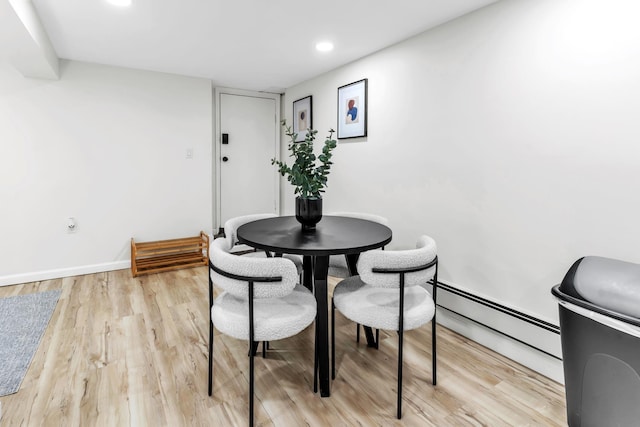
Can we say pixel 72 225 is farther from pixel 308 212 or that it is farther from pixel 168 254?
pixel 308 212

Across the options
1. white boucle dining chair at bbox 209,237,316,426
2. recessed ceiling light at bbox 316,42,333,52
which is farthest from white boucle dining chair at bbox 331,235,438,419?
recessed ceiling light at bbox 316,42,333,52

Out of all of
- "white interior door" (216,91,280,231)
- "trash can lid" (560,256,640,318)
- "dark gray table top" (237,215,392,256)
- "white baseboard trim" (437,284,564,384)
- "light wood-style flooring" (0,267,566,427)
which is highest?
"white interior door" (216,91,280,231)

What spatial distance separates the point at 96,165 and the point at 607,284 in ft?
13.2

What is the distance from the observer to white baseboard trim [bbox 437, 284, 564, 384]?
1.85m

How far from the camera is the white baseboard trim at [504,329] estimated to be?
1848 mm

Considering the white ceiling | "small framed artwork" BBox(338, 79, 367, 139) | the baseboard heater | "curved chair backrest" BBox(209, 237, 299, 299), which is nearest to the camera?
"curved chair backrest" BBox(209, 237, 299, 299)

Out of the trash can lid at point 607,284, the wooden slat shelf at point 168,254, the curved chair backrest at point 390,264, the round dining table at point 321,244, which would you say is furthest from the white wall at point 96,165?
the trash can lid at point 607,284

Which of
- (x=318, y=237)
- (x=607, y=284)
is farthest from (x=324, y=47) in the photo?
(x=607, y=284)

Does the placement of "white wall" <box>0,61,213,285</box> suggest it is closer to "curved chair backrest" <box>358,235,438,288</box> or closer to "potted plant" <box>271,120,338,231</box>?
"potted plant" <box>271,120,338,231</box>

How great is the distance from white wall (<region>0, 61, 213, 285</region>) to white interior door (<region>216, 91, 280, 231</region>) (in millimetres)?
334

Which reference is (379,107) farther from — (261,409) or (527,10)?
(261,409)

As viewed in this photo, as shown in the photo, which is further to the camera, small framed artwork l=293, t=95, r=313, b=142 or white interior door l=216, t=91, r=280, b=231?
white interior door l=216, t=91, r=280, b=231

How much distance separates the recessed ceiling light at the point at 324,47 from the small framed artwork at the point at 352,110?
41cm

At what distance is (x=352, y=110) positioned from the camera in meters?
3.19
